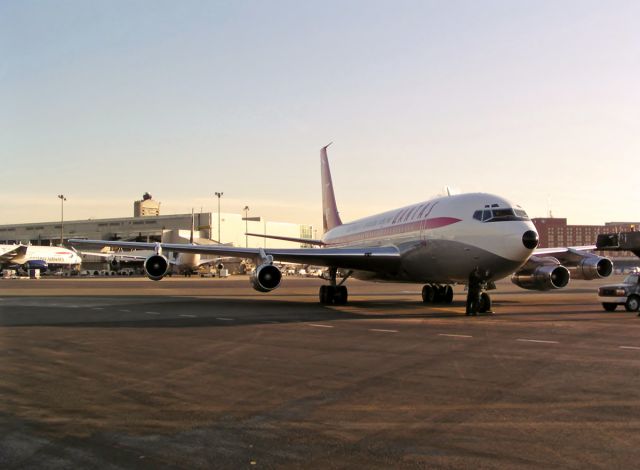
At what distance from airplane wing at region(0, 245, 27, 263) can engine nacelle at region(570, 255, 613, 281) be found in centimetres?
7892

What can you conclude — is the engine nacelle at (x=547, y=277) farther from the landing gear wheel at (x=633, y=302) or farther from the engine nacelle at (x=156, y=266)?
the engine nacelle at (x=156, y=266)

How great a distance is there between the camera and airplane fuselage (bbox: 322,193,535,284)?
20703 mm

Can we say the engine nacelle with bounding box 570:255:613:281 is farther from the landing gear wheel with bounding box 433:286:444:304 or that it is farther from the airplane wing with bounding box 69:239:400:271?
the airplane wing with bounding box 69:239:400:271

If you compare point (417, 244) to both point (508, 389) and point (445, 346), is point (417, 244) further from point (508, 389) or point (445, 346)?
point (508, 389)

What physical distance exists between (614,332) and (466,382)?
8739mm

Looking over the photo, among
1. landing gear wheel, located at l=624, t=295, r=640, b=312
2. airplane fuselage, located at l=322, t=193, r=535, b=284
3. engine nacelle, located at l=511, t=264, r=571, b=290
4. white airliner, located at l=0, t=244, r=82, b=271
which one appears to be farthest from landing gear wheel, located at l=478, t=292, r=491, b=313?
white airliner, located at l=0, t=244, r=82, b=271

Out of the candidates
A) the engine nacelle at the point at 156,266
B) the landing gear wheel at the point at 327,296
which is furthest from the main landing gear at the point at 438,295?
the engine nacelle at the point at 156,266

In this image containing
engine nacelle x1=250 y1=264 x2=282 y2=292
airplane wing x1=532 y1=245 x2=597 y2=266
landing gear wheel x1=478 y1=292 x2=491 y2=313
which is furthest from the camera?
airplane wing x1=532 y1=245 x2=597 y2=266

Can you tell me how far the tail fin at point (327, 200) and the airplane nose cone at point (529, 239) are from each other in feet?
69.9

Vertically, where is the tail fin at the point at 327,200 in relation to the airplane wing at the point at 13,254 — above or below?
above

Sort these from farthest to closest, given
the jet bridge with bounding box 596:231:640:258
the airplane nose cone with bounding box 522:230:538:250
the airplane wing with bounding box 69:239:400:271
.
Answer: the airplane wing with bounding box 69:239:400:271, the jet bridge with bounding box 596:231:640:258, the airplane nose cone with bounding box 522:230:538:250

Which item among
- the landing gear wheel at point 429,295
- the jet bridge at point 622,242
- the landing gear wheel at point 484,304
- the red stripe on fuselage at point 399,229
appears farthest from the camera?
the landing gear wheel at point 429,295

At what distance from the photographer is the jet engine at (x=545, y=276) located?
25812mm

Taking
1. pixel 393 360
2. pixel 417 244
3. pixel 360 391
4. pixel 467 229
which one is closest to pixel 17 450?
pixel 360 391
